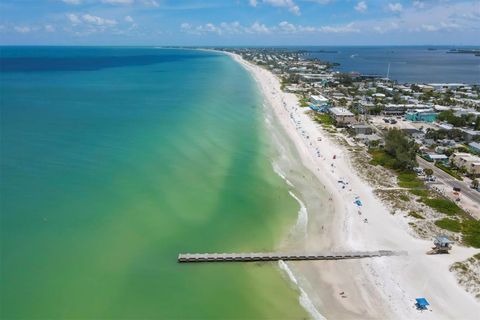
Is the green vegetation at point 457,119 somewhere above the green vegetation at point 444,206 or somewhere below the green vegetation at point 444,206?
above

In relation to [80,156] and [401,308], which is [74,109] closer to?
[80,156]

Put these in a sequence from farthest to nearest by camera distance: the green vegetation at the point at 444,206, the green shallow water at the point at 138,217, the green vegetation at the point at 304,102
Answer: the green vegetation at the point at 304,102 → the green vegetation at the point at 444,206 → the green shallow water at the point at 138,217

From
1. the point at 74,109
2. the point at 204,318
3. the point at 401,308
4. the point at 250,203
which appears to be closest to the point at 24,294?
the point at 204,318

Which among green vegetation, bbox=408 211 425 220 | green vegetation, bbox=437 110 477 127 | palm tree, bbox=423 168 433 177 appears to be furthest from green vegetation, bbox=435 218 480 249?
green vegetation, bbox=437 110 477 127

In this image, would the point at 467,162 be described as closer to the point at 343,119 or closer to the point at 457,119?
the point at 457,119

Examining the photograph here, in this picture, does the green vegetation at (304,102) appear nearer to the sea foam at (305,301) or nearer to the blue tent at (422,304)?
the sea foam at (305,301)

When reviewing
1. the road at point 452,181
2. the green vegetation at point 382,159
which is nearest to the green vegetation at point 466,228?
the road at point 452,181

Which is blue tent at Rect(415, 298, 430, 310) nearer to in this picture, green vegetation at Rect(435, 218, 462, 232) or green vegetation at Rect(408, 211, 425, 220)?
green vegetation at Rect(435, 218, 462, 232)
